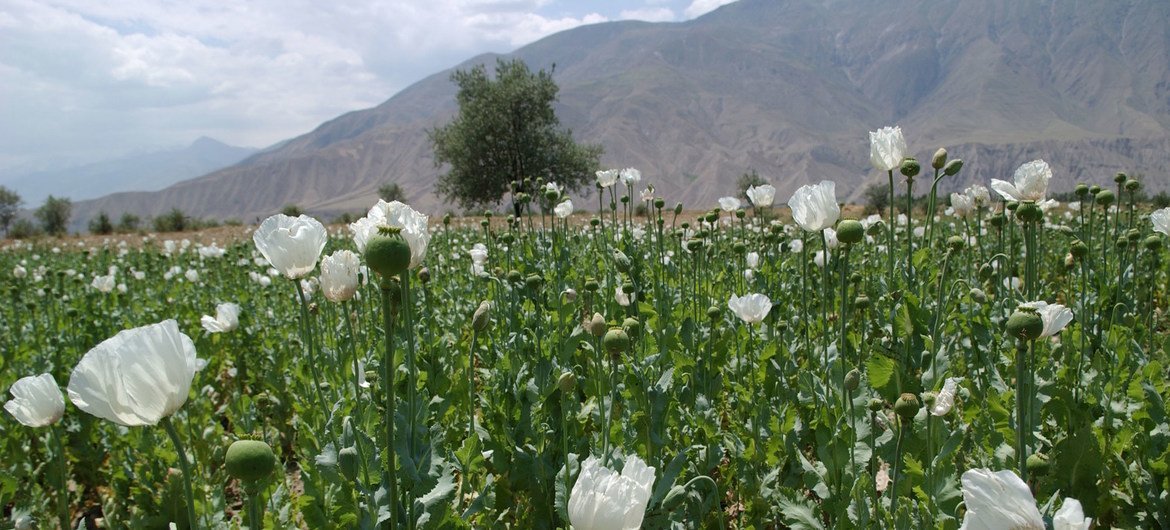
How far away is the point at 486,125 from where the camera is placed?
33.8 meters

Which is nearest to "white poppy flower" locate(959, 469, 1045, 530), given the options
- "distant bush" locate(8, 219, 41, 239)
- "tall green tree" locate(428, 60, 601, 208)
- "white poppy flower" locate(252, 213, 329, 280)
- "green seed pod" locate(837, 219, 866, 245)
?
"green seed pod" locate(837, 219, 866, 245)

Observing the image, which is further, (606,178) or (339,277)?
(606,178)

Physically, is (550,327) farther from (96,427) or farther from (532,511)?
(96,427)

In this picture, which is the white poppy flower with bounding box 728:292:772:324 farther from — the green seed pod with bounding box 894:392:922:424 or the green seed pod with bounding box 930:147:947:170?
the green seed pod with bounding box 894:392:922:424

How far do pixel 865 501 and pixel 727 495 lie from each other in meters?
1.05

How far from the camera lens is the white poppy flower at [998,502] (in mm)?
1183

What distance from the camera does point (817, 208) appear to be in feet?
8.86

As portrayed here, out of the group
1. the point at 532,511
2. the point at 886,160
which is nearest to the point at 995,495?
the point at 532,511

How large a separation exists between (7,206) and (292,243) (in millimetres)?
79514

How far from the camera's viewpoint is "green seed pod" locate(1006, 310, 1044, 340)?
5.55 feet

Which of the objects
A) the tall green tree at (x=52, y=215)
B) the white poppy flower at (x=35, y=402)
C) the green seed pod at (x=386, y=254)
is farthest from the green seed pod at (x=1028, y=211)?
the tall green tree at (x=52, y=215)

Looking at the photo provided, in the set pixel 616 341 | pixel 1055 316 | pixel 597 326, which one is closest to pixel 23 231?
pixel 597 326

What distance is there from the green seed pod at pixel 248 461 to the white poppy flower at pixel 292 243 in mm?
777

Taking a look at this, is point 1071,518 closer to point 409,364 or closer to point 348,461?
point 409,364
